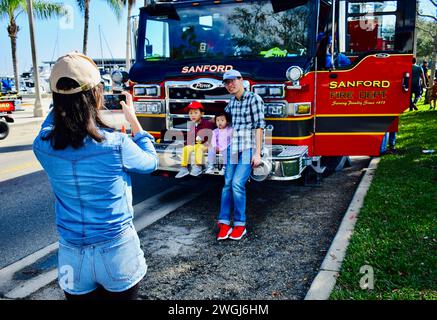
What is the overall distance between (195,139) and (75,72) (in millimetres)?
3701

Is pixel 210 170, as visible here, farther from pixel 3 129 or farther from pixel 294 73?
pixel 3 129

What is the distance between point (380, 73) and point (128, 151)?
4.69 m

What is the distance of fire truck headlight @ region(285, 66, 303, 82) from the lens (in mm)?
5188

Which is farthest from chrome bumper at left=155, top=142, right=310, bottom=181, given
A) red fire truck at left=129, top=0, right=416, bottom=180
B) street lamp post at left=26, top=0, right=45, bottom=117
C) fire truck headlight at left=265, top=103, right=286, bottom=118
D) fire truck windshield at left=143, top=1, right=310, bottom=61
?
street lamp post at left=26, top=0, right=45, bottom=117

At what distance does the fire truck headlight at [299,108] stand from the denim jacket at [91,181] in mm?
3646

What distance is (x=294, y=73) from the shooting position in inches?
204

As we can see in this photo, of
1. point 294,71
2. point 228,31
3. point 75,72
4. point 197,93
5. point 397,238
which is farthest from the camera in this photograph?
point 228,31

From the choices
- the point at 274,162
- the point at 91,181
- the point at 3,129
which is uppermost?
the point at 91,181

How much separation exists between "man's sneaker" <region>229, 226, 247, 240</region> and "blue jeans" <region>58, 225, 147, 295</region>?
8.86ft

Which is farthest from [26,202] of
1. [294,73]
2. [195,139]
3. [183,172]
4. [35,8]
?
[35,8]

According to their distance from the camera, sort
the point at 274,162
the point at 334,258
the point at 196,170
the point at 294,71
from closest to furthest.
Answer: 1. the point at 334,258
2. the point at 274,162
3. the point at 294,71
4. the point at 196,170

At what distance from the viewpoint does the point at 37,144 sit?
2102mm

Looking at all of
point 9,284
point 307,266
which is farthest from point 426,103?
point 9,284
